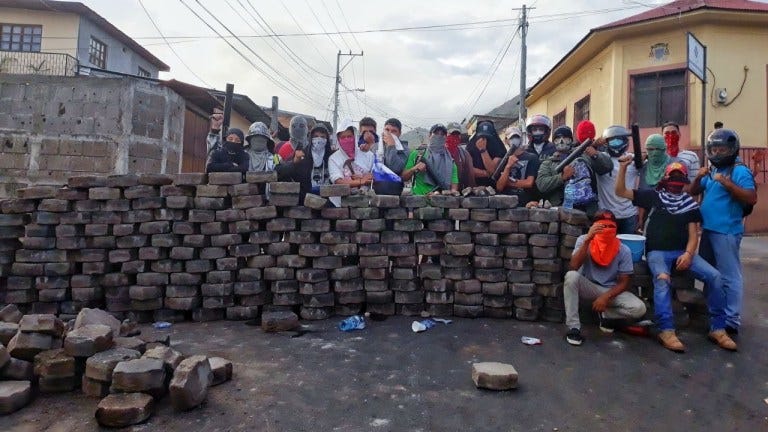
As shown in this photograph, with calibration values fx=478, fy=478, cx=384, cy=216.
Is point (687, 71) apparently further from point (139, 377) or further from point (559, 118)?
point (139, 377)

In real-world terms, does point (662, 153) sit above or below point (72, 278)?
above

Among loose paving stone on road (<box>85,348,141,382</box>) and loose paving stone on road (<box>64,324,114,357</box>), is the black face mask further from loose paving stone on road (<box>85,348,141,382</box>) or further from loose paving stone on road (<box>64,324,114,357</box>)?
loose paving stone on road (<box>85,348,141,382</box>)

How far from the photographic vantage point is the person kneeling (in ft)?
13.9

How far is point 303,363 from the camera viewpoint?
3.75m

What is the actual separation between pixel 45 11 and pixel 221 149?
23708 millimetres

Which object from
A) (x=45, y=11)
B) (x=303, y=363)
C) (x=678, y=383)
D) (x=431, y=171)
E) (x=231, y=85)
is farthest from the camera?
(x=45, y=11)

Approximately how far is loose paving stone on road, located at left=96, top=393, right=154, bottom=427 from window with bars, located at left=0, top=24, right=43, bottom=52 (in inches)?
1032

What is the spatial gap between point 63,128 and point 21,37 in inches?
673

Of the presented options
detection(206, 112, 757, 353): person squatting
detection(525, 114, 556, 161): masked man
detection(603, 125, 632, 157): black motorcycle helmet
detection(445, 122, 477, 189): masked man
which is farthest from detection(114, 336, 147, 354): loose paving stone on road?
detection(603, 125, 632, 157): black motorcycle helmet

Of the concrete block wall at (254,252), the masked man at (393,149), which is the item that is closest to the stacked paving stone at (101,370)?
the concrete block wall at (254,252)

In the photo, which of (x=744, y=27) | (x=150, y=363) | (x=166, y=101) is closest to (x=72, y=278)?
(x=150, y=363)

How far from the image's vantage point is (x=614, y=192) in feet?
16.2

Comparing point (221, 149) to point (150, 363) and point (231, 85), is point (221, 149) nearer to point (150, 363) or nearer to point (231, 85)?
point (231, 85)

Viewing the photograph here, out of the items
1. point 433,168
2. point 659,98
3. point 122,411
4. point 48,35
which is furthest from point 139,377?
point 48,35
